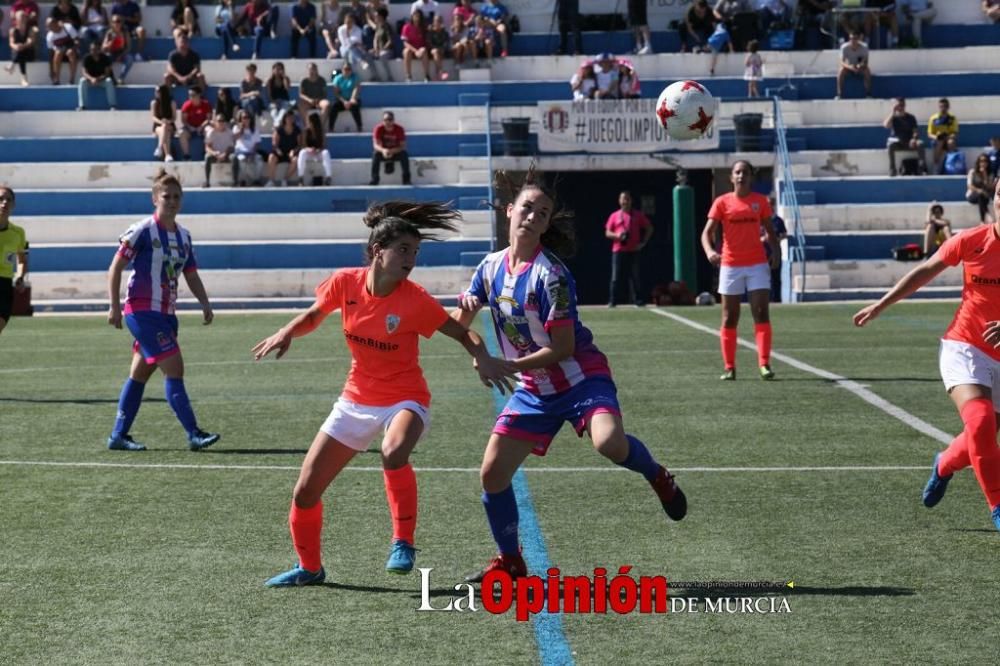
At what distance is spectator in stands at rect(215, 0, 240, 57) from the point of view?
3600cm

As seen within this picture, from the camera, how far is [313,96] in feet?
111

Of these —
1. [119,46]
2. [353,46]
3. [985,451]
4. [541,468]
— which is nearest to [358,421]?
[985,451]

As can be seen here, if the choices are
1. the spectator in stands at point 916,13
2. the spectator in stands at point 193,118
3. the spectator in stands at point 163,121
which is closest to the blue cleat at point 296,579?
the spectator in stands at point 193,118

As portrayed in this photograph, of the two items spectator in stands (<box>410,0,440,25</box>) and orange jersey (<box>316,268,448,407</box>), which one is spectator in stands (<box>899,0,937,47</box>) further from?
orange jersey (<box>316,268,448,407</box>)

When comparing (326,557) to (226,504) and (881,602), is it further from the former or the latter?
(881,602)

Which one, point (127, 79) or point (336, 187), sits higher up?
point (127, 79)

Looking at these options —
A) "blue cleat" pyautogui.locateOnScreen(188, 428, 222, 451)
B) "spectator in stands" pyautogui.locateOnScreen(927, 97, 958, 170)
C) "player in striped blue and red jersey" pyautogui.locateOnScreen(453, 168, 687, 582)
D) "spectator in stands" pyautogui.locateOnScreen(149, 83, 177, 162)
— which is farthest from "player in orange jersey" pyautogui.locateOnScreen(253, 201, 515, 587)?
"spectator in stands" pyautogui.locateOnScreen(927, 97, 958, 170)

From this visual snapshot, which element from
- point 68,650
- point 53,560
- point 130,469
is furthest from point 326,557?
point 130,469

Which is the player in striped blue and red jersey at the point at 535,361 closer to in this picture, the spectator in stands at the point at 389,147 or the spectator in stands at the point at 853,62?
the spectator in stands at the point at 389,147

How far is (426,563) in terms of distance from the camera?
7.25 metres

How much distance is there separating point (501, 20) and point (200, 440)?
86.8 feet

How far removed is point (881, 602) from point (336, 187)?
88.4 feet

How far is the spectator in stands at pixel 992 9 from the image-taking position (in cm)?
3688

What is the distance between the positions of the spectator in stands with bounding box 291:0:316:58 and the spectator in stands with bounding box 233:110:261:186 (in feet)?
13.3
